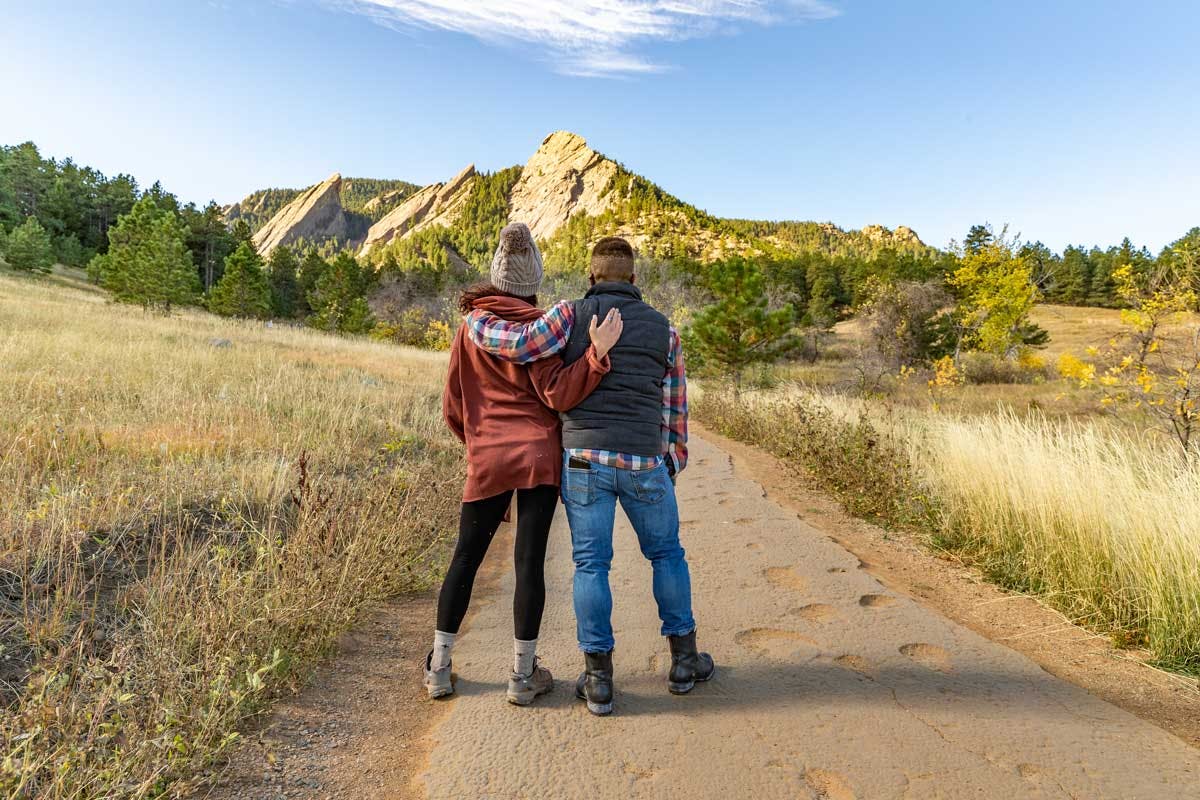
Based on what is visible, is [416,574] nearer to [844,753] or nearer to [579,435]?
[579,435]

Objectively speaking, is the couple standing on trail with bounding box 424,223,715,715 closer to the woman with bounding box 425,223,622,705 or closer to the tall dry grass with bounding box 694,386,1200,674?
the woman with bounding box 425,223,622,705

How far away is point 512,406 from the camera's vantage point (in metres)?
2.79

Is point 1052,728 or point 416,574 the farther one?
point 416,574

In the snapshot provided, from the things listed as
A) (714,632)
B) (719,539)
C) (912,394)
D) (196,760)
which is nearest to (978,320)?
(912,394)

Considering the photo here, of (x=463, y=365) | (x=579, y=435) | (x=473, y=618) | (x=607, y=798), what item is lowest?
(x=473, y=618)

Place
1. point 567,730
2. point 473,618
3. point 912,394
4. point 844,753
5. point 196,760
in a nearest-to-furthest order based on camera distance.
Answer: point 196,760
point 844,753
point 567,730
point 473,618
point 912,394

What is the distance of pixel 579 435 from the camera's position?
2.74 m

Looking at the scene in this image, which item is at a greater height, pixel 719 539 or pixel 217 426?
pixel 217 426

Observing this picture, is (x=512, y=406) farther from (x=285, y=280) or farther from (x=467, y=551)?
(x=285, y=280)

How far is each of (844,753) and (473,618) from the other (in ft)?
7.36

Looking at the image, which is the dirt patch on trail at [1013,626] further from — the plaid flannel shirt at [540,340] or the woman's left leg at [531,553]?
the plaid flannel shirt at [540,340]

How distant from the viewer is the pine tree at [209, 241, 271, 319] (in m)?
42.0

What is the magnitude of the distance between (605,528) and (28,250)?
55.2 m

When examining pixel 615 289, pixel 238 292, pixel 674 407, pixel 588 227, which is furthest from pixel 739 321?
pixel 588 227
